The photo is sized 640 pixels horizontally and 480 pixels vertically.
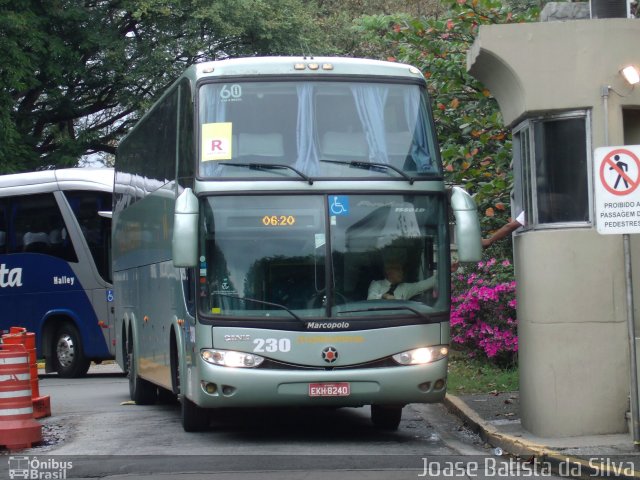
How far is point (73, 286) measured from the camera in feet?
72.1

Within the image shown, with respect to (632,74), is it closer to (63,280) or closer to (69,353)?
(63,280)

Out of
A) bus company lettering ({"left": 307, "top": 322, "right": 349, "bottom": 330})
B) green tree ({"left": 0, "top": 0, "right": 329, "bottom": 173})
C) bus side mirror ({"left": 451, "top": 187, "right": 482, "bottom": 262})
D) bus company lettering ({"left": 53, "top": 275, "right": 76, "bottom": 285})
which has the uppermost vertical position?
green tree ({"left": 0, "top": 0, "right": 329, "bottom": 173})

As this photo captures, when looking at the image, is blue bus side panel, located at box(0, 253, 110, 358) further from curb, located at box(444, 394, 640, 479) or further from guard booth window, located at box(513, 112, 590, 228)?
guard booth window, located at box(513, 112, 590, 228)

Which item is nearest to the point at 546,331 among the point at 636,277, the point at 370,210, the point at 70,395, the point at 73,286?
the point at 636,277

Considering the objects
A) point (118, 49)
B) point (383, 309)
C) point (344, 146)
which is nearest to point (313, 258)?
point (383, 309)

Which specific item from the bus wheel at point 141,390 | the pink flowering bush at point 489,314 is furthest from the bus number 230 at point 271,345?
the pink flowering bush at point 489,314

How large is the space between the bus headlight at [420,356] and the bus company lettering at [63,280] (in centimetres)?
1218

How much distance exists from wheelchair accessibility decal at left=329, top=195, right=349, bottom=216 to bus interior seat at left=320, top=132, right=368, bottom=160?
0.44 m

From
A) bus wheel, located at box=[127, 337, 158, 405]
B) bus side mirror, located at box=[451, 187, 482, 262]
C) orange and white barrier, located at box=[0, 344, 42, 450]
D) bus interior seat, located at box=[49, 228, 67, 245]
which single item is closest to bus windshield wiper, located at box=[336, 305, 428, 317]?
bus side mirror, located at box=[451, 187, 482, 262]

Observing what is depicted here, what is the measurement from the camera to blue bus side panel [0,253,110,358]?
2189cm

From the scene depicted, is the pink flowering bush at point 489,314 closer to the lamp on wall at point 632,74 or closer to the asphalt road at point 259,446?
the asphalt road at point 259,446

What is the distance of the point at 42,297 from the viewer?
72.9ft

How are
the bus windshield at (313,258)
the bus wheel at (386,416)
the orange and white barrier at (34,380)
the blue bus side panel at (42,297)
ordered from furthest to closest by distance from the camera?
the blue bus side panel at (42,297) < the orange and white barrier at (34,380) < the bus wheel at (386,416) < the bus windshield at (313,258)

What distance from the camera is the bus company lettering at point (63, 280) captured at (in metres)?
22.0
